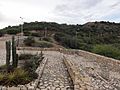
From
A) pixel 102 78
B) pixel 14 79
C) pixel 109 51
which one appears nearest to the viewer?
pixel 14 79

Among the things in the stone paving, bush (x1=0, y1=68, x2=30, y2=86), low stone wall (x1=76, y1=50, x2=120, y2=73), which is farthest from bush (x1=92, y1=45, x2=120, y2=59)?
bush (x1=0, y1=68, x2=30, y2=86)

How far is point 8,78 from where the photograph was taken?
24.3 feet

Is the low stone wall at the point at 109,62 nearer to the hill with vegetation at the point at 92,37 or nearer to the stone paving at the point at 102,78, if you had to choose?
the stone paving at the point at 102,78

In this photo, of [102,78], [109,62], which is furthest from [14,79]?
[109,62]

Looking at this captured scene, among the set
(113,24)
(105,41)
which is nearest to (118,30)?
(113,24)

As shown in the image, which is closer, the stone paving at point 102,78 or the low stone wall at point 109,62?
the stone paving at point 102,78

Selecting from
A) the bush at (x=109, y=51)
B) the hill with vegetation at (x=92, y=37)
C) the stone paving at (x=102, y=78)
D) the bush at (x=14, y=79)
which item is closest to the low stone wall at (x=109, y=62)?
the stone paving at (x=102, y=78)

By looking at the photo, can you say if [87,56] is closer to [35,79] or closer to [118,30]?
[35,79]

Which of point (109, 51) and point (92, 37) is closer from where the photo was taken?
point (109, 51)

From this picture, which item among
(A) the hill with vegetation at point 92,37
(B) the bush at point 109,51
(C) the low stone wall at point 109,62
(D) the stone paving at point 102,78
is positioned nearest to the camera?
(D) the stone paving at point 102,78

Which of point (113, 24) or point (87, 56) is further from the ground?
point (113, 24)

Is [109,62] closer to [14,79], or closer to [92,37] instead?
[14,79]

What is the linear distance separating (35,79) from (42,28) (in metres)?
60.8

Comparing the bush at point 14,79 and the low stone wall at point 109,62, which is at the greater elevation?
the bush at point 14,79
